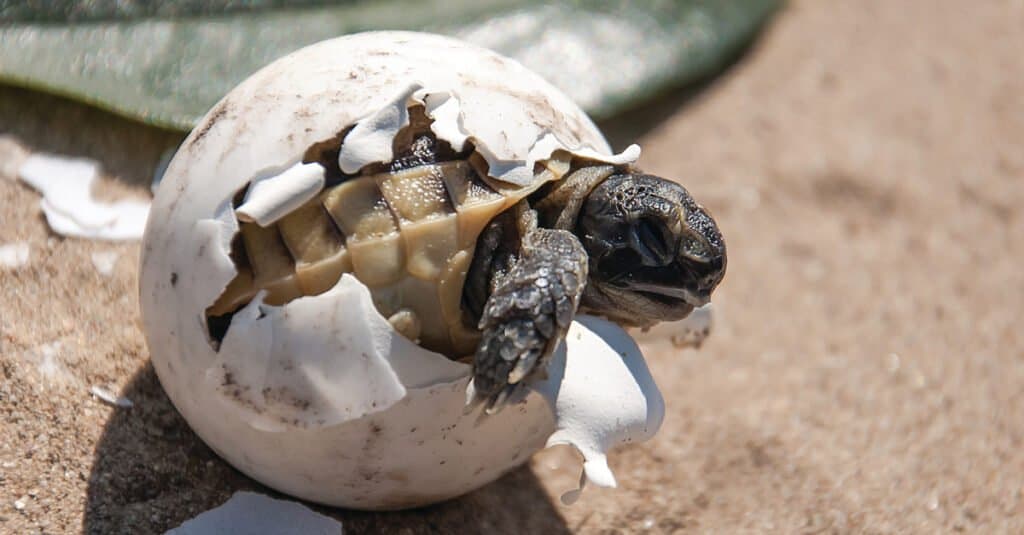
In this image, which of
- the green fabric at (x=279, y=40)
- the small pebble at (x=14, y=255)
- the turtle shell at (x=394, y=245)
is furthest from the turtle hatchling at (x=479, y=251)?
the green fabric at (x=279, y=40)

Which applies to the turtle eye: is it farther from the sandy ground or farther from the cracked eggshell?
the sandy ground

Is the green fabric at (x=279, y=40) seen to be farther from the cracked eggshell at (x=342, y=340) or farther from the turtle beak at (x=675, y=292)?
the turtle beak at (x=675, y=292)

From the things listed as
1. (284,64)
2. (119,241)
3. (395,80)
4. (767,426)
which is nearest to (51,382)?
(119,241)

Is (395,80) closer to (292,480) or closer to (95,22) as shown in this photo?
(292,480)

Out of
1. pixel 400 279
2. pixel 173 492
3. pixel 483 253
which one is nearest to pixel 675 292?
pixel 483 253

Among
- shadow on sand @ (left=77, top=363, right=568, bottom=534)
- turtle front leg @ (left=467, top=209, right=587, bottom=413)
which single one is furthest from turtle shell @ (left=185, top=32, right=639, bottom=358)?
shadow on sand @ (left=77, top=363, right=568, bottom=534)

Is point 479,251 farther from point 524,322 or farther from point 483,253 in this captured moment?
point 524,322
